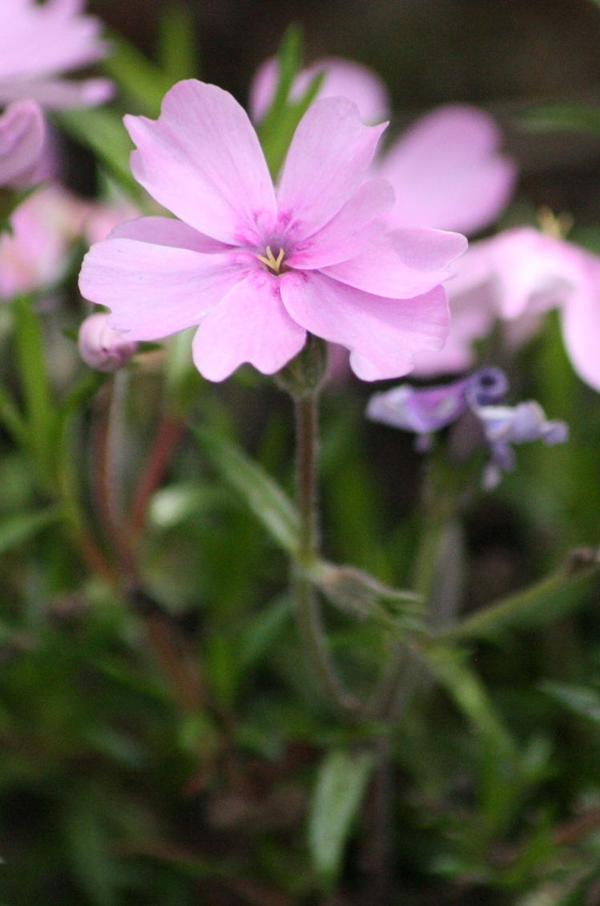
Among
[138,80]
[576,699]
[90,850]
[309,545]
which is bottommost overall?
[90,850]

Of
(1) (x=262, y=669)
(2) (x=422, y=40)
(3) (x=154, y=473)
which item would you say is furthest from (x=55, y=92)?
(2) (x=422, y=40)

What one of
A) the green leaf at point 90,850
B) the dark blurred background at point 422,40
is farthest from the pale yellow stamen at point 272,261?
the dark blurred background at point 422,40

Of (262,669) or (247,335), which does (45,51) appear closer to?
(247,335)

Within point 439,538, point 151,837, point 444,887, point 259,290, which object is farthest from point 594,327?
point 151,837

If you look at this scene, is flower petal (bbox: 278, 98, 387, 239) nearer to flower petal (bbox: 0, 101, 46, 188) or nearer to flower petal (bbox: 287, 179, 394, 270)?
flower petal (bbox: 287, 179, 394, 270)

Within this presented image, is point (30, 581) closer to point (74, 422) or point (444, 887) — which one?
point (74, 422)
